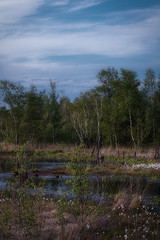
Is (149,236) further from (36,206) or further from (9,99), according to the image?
(9,99)

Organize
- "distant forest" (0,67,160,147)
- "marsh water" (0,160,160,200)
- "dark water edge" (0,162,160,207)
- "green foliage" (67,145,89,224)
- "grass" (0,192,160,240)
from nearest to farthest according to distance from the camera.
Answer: "grass" (0,192,160,240) → "green foliage" (67,145,89,224) → "dark water edge" (0,162,160,207) → "marsh water" (0,160,160,200) → "distant forest" (0,67,160,147)

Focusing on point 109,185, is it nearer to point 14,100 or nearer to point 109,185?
point 109,185

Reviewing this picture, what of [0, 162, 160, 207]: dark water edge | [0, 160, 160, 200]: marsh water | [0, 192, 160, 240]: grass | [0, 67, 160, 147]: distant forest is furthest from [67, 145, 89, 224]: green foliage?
[0, 67, 160, 147]: distant forest

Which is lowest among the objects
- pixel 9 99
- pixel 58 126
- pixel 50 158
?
pixel 50 158

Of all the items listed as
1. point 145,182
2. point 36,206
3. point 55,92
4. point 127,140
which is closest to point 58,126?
point 55,92

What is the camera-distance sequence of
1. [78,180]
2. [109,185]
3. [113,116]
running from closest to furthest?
1. [78,180]
2. [109,185]
3. [113,116]

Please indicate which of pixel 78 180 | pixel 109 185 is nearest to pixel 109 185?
pixel 109 185

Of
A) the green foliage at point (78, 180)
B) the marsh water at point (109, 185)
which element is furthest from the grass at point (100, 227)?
the marsh water at point (109, 185)

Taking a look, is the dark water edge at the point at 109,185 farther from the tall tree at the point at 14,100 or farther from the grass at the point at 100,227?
the tall tree at the point at 14,100

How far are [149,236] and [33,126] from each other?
1415 inches

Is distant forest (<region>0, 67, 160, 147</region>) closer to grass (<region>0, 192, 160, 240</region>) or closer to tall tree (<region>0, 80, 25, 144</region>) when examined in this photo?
tall tree (<region>0, 80, 25, 144</region>)

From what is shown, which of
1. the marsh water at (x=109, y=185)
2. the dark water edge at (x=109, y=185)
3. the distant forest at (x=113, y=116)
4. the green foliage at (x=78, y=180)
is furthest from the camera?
the distant forest at (x=113, y=116)

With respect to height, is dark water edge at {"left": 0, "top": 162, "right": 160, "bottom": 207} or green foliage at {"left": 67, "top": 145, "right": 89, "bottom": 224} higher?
green foliage at {"left": 67, "top": 145, "right": 89, "bottom": 224}

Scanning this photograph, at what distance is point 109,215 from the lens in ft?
33.2
